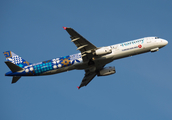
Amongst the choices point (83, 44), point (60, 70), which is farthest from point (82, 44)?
point (60, 70)

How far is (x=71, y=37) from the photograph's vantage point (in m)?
58.6

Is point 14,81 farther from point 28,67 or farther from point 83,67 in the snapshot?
point 83,67

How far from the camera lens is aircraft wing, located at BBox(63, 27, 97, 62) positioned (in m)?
57.8

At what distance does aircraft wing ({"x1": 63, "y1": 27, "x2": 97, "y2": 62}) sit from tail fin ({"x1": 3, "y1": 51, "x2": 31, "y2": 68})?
14534mm

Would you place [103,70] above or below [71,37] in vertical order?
below

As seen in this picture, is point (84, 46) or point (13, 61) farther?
point (13, 61)

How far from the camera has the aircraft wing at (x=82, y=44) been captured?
5783cm

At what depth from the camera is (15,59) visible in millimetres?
66125

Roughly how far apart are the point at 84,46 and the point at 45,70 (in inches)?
450

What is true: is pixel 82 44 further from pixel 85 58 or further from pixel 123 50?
pixel 123 50

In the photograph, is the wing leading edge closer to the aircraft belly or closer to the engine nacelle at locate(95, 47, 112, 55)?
the engine nacelle at locate(95, 47, 112, 55)

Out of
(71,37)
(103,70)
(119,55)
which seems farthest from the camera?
(103,70)

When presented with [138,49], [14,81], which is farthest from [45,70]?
[138,49]

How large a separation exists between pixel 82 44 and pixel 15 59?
18.3 m
